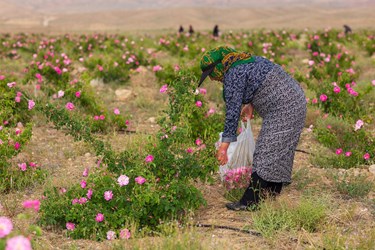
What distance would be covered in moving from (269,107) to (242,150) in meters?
0.53

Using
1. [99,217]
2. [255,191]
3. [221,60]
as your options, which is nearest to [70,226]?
[99,217]

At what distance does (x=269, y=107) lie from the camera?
3.92 m

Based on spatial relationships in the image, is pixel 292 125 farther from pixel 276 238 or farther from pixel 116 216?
pixel 116 216

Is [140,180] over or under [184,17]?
under

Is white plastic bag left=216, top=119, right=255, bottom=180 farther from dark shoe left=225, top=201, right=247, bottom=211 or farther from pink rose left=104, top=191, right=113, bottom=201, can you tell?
pink rose left=104, top=191, right=113, bottom=201

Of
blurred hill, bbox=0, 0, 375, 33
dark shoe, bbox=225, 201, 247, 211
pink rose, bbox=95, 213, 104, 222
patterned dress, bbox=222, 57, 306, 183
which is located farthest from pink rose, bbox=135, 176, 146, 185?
blurred hill, bbox=0, 0, 375, 33

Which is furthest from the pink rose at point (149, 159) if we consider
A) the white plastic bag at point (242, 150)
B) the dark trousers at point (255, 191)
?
the dark trousers at point (255, 191)

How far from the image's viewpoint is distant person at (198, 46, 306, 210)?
3764 millimetres

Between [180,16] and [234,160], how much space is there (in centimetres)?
7867

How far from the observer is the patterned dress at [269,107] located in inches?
148

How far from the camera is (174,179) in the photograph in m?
3.75

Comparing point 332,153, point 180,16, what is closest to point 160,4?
point 180,16

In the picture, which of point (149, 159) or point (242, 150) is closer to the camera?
point (149, 159)

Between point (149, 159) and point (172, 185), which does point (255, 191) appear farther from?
point (149, 159)
